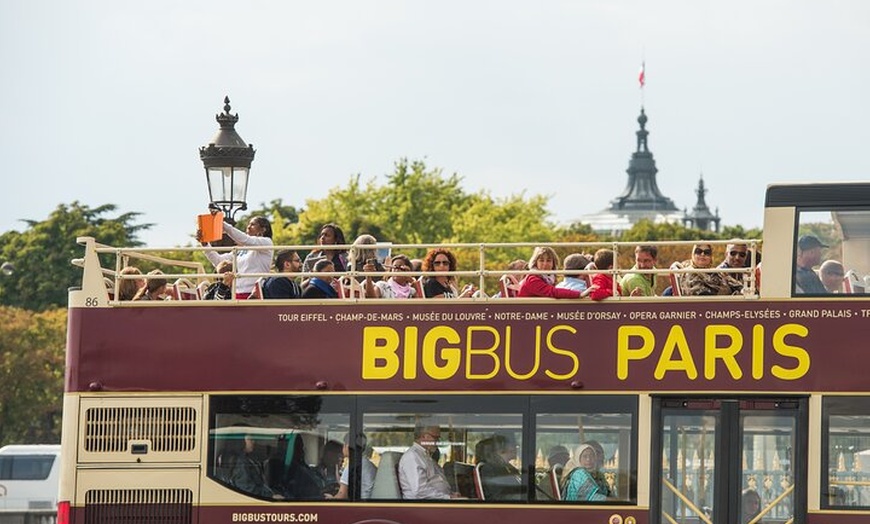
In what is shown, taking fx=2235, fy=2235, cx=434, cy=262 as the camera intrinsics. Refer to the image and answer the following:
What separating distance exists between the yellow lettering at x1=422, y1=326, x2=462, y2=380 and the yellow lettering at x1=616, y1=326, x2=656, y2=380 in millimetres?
1535

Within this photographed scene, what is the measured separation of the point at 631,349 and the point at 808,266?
1815mm

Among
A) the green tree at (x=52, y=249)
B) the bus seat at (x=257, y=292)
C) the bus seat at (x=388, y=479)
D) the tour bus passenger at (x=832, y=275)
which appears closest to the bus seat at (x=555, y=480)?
the bus seat at (x=388, y=479)

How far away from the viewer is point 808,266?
67.9ft

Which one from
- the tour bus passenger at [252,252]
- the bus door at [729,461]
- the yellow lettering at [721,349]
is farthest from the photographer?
the tour bus passenger at [252,252]

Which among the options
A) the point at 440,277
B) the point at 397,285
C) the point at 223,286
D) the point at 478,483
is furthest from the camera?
the point at 223,286

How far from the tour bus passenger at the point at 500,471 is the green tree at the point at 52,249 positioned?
2677 inches

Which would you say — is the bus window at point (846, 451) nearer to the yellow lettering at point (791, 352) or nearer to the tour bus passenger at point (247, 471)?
the yellow lettering at point (791, 352)

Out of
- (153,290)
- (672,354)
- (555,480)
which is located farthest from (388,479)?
(153,290)

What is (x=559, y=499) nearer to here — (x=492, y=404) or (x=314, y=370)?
(x=492, y=404)

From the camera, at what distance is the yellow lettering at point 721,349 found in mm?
20750

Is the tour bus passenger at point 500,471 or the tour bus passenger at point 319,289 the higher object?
the tour bus passenger at point 319,289

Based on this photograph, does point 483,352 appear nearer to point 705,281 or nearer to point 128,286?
point 705,281

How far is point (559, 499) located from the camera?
2105 centimetres

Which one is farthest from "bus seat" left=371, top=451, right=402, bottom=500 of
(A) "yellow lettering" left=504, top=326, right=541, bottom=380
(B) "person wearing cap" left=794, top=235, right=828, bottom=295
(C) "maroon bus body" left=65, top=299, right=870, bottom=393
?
(B) "person wearing cap" left=794, top=235, right=828, bottom=295
